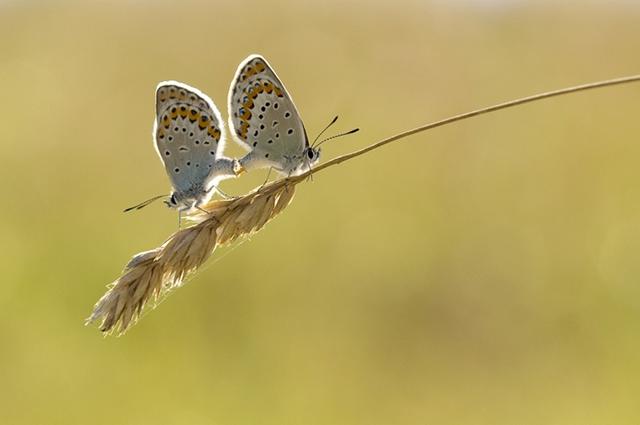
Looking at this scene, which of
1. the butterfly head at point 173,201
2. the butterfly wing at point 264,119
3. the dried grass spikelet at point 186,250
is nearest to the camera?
the dried grass spikelet at point 186,250

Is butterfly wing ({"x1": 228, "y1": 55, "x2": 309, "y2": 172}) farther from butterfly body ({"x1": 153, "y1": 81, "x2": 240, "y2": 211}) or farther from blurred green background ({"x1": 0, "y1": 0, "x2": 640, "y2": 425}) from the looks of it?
blurred green background ({"x1": 0, "y1": 0, "x2": 640, "y2": 425})

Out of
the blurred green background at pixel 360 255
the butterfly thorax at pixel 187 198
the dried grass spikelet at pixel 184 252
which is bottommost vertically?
the blurred green background at pixel 360 255

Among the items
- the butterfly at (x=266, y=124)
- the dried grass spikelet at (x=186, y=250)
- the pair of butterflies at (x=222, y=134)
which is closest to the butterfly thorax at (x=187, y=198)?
the pair of butterflies at (x=222, y=134)

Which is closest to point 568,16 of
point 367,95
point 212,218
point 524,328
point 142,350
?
point 367,95

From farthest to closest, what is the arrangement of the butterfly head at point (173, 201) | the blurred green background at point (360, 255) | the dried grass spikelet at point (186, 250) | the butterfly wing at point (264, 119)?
the blurred green background at point (360, 255), the butterfly head at point (173, 201), the butterfly wing at point (264, 119), the dried grass spikelet at point (186, 250)

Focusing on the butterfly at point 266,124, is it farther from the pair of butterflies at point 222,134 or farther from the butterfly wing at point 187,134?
the butterfly wing at point 187,134

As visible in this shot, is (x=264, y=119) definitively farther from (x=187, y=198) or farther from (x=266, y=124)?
(x=187, y=198)

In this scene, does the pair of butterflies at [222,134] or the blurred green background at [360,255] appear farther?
the blurred green background at [360,255]

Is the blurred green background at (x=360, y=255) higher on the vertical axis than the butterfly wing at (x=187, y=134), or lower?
lower
